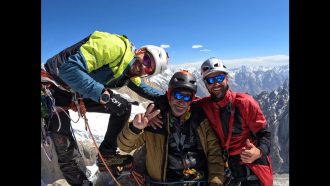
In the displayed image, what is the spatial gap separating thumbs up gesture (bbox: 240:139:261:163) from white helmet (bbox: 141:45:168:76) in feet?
8.81

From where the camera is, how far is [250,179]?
6859 mm

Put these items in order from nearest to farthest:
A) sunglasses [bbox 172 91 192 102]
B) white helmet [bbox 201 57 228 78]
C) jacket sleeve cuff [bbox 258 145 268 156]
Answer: sunglasses [bbox 172 91 192 102], jacket sleeve cuff [bbox 258 145 268 156], white helmet [bbox 201 57 228 78]

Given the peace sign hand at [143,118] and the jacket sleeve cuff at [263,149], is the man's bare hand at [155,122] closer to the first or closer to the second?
the peace sign hand at [143,118]

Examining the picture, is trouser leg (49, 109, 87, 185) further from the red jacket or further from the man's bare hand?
the red jacket

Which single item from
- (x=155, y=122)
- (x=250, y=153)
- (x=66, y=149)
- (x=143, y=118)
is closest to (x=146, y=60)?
(x=155, y=122)

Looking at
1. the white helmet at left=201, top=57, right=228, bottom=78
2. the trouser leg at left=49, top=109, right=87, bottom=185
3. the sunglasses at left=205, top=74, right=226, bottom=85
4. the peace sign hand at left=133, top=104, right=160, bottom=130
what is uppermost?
the white helmet at left=201, top=57, right=228, bottom=78

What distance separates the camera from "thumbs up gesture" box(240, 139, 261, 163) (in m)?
6.43

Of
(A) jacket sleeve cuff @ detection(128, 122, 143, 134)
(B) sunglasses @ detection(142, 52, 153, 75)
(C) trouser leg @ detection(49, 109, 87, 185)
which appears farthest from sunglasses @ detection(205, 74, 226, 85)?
(C) trouser leg @ detection(49, 109, 87, 185)

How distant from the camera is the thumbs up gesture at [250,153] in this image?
6434 mm
